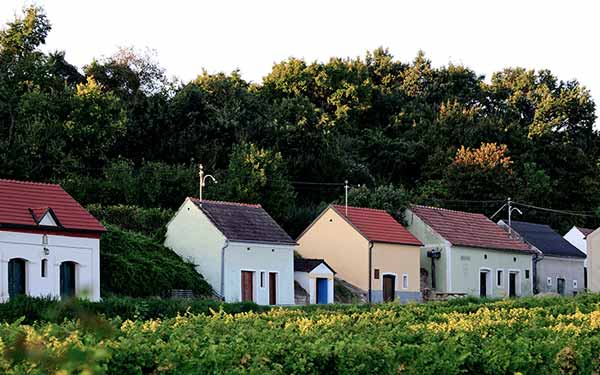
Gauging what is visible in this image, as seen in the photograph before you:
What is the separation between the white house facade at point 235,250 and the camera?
45.1 meters

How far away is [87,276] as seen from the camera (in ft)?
124

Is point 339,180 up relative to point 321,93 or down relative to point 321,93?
down

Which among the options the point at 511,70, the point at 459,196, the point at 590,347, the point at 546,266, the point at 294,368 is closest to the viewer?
the point at 294,368

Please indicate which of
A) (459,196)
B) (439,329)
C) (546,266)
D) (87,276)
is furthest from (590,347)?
(459,196)

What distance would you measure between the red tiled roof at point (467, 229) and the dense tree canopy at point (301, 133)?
2293 mm

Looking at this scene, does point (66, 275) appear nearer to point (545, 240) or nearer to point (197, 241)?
point (197, 241)

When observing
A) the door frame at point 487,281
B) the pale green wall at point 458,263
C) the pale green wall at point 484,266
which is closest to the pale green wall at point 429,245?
the pale green wall at point 458,263

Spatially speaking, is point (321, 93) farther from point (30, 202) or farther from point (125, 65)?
point (30, 202)

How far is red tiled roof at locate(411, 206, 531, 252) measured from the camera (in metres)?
57.2

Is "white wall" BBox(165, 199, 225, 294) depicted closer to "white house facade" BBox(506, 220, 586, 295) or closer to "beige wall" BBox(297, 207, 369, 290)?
"beige wall" BBox(297, 207, 369, 290)

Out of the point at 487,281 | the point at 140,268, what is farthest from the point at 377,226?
the point at 140,268

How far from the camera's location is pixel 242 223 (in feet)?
155

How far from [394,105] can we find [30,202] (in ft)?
148

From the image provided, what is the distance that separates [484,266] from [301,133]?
46.8 feet
